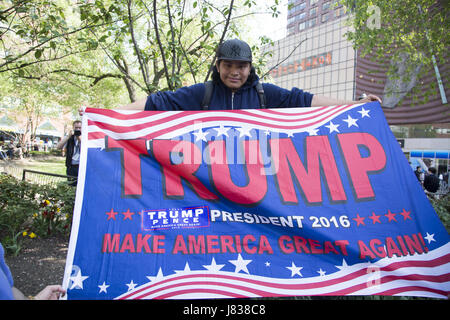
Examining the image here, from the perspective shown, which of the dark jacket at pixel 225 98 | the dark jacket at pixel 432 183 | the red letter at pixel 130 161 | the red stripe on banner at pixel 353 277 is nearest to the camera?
the red stripe on banner at pixel 353 277

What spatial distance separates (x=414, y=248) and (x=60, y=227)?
14.5ft

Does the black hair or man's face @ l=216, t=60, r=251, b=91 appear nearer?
man's face @ l=216, t=60, r=251, b=91

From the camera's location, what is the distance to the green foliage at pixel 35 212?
14.0 feet

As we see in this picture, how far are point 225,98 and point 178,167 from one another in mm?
808

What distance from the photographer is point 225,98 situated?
9.21 ft

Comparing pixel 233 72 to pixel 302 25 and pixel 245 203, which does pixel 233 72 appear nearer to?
pixel 245 203

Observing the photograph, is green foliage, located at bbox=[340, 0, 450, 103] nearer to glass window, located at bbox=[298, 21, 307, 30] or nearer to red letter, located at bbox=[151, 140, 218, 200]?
red letter, located at bbox=[151, 140, 218, 200]

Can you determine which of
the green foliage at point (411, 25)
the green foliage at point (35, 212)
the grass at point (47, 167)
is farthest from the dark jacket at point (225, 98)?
the grass at point (47, 167)

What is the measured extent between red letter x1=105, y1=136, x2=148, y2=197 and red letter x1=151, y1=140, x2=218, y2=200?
0.14 meters

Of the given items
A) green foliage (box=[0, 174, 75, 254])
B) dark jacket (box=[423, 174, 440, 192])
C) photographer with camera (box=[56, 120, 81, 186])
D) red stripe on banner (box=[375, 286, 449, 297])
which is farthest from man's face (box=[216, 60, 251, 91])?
dark jacket (box=[423, 174, 440, 192])

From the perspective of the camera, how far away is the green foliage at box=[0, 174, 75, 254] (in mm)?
4273

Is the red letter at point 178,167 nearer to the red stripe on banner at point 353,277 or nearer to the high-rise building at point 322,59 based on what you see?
the red stripe on banner at point 353,277

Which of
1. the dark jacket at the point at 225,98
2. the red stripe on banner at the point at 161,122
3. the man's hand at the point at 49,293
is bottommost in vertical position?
the man's hand at the point at 49,293

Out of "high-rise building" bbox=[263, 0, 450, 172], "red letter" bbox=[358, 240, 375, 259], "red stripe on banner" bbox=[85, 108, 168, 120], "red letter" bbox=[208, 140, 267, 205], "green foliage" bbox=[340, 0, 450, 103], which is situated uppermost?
"high-rise building" bbox=[263, 0, 450, 172]
